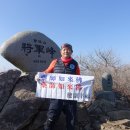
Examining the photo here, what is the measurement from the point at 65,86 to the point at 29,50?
9.46 feet

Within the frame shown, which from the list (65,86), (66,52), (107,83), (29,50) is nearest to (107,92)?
(107,83)

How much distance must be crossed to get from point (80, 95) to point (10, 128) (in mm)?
1760

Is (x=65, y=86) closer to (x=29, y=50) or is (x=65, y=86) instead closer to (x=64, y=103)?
(x=64, y=103)

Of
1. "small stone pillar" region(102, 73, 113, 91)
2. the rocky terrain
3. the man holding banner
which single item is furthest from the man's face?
"small stone pillar" region(102, 73, 113, 91)

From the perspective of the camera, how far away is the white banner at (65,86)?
5.47 metres

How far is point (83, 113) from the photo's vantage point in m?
7.29

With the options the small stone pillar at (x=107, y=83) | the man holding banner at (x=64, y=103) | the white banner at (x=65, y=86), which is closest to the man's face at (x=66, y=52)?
the man holding banner at (x=64, y=103)

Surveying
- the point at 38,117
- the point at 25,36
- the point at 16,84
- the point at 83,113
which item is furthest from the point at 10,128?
the point at 25,36

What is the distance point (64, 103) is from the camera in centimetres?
543

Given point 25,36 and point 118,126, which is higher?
Result: point 25,36

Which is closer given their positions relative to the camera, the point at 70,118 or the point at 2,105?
the point at 70,118

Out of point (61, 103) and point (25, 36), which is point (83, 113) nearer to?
point (61, 103)

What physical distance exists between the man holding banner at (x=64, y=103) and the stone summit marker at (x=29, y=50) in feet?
8.31

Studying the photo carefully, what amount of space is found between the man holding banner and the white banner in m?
0.10
